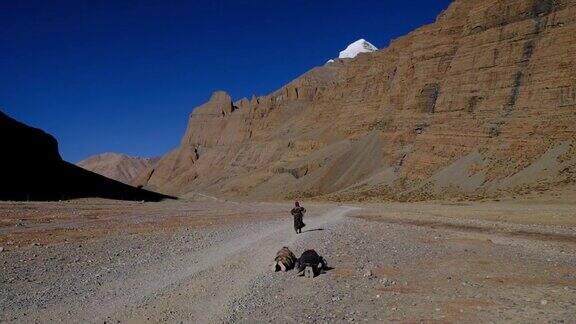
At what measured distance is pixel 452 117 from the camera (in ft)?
278

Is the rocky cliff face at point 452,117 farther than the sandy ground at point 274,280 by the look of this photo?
Yes

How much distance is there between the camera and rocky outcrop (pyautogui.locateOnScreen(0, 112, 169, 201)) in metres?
67.1

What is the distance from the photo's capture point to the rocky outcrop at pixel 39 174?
67062mm

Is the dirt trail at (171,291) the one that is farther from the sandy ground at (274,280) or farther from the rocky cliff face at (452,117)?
the rocky cliff face at (452,117)

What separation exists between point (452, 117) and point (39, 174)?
211ft

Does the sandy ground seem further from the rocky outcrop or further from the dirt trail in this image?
the rocky outcrop

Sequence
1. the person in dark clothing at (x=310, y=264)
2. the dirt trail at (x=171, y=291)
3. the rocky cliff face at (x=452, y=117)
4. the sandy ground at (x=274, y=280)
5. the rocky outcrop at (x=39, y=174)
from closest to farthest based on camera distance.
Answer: the dirt trail at (x=171, y=291), the sandy ground at (x=274, y=280), the person in dark clothing at (x=310, y=264), the rocky cliff face at (x=452, y=117), the rocky outcrop at (x=39, y=174)

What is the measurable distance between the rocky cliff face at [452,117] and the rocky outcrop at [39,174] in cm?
3837

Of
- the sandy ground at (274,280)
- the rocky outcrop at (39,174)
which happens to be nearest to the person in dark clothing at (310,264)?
the sandy ground at (274,280)

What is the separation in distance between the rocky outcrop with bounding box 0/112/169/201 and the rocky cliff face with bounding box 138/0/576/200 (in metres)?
38.4

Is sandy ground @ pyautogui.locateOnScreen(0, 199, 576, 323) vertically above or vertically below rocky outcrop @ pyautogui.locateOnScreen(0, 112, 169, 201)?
below

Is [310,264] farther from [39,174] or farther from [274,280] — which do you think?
[39,174]

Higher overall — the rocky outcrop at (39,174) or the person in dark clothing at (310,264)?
the rocky outcrop at (39,174)

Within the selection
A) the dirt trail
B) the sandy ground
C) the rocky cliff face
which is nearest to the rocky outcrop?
the rocky cliff face
